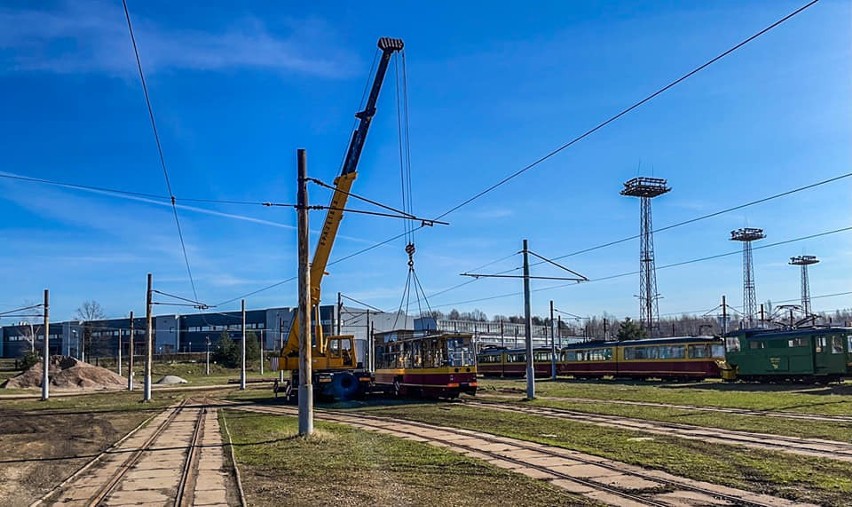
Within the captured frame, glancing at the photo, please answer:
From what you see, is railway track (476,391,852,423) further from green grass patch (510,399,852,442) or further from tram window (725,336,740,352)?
tram window (725,336,740,352)

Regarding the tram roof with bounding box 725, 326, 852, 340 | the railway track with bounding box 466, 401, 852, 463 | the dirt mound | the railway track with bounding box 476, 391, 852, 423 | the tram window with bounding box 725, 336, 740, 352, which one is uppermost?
the tram roof with bounding box 725, 326, 852, 340

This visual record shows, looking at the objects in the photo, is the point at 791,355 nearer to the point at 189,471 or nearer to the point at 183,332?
the point at 189,471

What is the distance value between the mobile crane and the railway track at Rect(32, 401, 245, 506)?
40.1 feet

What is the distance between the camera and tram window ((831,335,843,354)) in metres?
36.0

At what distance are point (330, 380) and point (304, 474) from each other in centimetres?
2116

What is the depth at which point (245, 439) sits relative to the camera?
18656 millimetres

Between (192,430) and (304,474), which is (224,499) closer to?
(304,474)

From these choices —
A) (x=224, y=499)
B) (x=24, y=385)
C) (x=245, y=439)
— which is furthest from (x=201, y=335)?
(x=224, y=499)

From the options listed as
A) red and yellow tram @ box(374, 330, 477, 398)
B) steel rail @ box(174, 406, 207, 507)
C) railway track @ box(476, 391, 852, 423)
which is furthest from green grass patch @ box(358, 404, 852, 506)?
red and yellow tram @ box(374, 330, 477, 398)

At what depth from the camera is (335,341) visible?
35.4 m

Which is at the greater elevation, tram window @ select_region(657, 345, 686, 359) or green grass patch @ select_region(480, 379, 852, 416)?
tram window @ select_region(657, 345, 686, 359)

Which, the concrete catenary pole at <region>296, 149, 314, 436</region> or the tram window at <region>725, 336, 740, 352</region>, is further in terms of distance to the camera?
the tram window at <region>725, 336, 740, 352</region>

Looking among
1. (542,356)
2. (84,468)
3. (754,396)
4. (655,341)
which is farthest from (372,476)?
(542,356)

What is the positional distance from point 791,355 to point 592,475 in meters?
30.6
